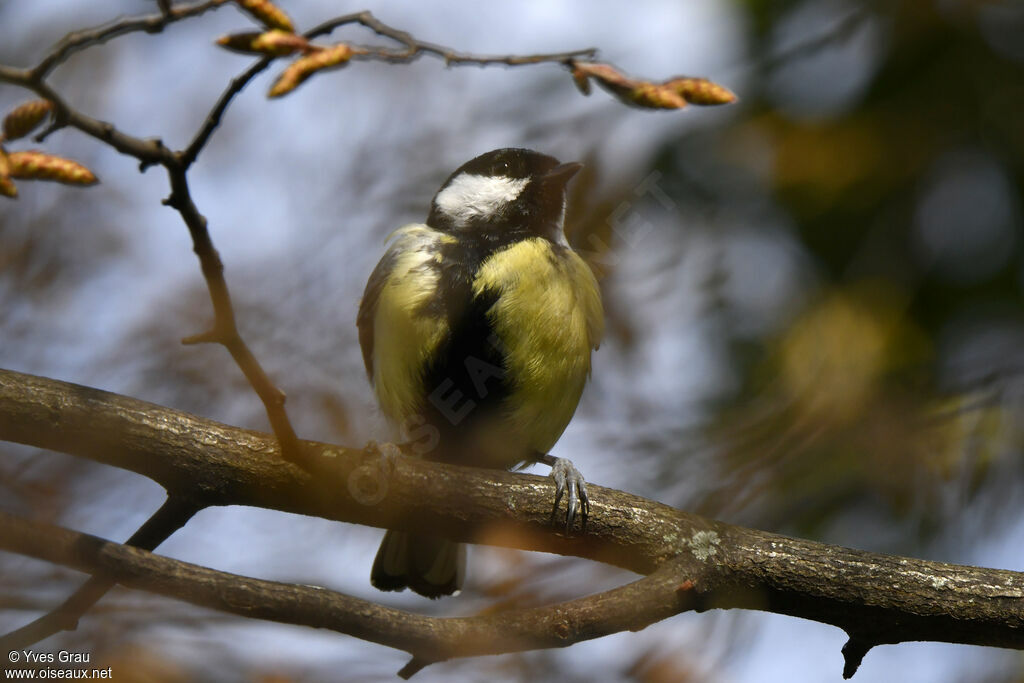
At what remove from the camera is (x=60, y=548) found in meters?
1.46

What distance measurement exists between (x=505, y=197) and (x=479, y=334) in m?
0.60

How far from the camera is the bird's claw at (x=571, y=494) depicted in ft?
6.95

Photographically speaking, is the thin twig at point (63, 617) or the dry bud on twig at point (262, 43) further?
the thin twig at point (63, 617)

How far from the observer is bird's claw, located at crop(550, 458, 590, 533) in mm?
2117

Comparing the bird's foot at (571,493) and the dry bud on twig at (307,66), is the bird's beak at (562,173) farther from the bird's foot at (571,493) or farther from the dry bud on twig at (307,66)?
the dry bud on twig at (307,66)

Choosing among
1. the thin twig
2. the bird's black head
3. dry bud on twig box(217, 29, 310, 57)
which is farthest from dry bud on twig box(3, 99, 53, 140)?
the bird's black head

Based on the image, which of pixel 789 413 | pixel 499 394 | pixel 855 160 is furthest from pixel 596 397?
pixel 855 160

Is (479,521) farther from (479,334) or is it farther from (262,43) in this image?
(262,43)

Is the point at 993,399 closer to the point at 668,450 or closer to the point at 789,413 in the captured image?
the point at 789,413

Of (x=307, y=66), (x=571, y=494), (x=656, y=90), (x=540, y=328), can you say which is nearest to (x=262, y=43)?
(x=307, y=66)

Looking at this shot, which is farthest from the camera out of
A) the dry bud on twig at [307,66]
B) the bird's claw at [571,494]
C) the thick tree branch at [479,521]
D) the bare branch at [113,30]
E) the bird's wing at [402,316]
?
the bird's wing at [402,316]

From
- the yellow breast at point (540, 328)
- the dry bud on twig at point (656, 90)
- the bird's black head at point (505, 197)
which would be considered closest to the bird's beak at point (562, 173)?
the bird's black head at point (505, 197)

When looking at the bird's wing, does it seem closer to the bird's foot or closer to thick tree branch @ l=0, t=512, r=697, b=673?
the bird's foot

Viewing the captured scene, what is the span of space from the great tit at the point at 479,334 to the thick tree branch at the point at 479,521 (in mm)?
412
